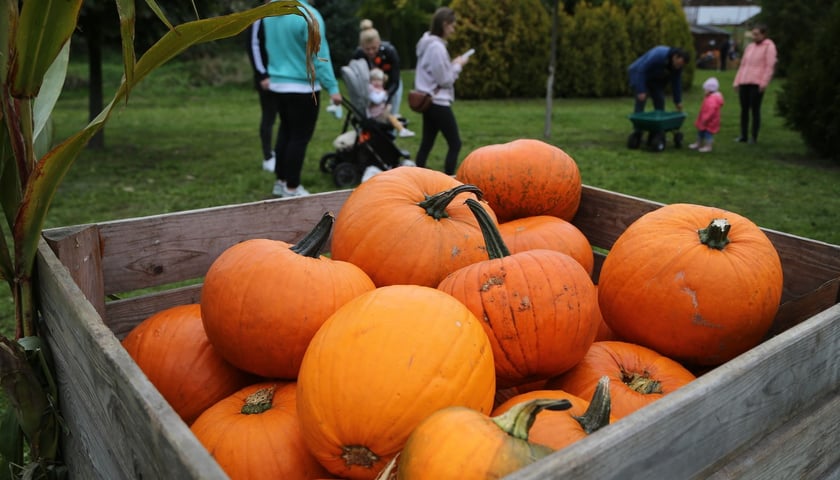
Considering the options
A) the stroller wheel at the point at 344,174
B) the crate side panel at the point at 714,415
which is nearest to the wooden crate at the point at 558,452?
the crate side panel at the point at 714,415

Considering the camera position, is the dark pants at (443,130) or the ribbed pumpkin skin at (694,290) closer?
the ribbed pumpkin skin at (694,290)

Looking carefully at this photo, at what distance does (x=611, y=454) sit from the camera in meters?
0.87

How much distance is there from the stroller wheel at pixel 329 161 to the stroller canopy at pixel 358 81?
58cm

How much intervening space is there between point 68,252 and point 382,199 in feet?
2.69

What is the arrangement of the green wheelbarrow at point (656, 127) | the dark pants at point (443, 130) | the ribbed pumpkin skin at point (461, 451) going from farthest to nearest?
the green wheelbarrow at point (656, 127), the dark pants at point (443, 130), the ribbed pumpkin skin at point (461, 451)

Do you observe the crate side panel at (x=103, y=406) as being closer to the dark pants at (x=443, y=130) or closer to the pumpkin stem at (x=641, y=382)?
the pumpkin stem at (x=641, y=382)

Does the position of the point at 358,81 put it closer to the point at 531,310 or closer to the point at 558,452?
the point at 531,310

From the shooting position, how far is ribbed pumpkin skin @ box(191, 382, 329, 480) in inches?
50.9

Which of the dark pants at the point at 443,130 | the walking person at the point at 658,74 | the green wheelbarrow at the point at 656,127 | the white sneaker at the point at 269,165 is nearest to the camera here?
the dark pants at the point at 443,130

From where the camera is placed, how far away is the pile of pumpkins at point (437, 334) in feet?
3.69

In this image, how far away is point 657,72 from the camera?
10.4m

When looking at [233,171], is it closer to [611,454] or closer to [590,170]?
[590,170]

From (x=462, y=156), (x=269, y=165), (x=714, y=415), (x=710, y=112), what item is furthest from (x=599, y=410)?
(x=710, y=112)

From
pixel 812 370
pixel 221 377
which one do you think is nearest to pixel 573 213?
pixel 812 370
